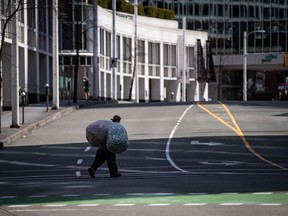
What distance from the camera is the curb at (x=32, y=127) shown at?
33.2 metres

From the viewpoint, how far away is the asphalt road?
568 inches

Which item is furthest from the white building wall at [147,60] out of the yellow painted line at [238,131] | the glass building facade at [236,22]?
the yellow painted line at [238,131]

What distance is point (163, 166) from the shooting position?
25672 millimetres

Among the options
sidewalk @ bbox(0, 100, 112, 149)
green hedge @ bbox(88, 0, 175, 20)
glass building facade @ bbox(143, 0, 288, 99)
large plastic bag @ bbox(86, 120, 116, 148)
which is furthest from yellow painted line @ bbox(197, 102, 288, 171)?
glass building facade @ bbox(143, 0, 288, 99)

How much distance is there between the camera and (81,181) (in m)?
20.1

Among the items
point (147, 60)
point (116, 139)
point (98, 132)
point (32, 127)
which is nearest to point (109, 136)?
point (116, 139)

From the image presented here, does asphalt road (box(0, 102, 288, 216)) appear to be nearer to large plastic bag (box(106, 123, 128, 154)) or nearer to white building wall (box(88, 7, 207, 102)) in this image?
large plastic bag (box(106, 123, 128, 154))

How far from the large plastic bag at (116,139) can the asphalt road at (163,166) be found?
0.90 m

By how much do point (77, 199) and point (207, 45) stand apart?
297 ft

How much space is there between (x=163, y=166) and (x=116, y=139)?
534 centimetres

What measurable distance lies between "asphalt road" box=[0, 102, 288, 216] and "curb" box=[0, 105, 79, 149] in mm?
351

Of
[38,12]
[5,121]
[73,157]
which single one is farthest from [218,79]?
[73,157]

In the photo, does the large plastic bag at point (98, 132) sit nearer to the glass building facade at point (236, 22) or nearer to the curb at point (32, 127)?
the curb at point (32, 127)

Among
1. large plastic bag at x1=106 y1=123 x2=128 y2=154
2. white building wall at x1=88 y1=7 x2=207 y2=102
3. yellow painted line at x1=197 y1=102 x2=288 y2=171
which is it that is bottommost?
yellow painted line at x1=197 y1=102 x2=288 y2=171
